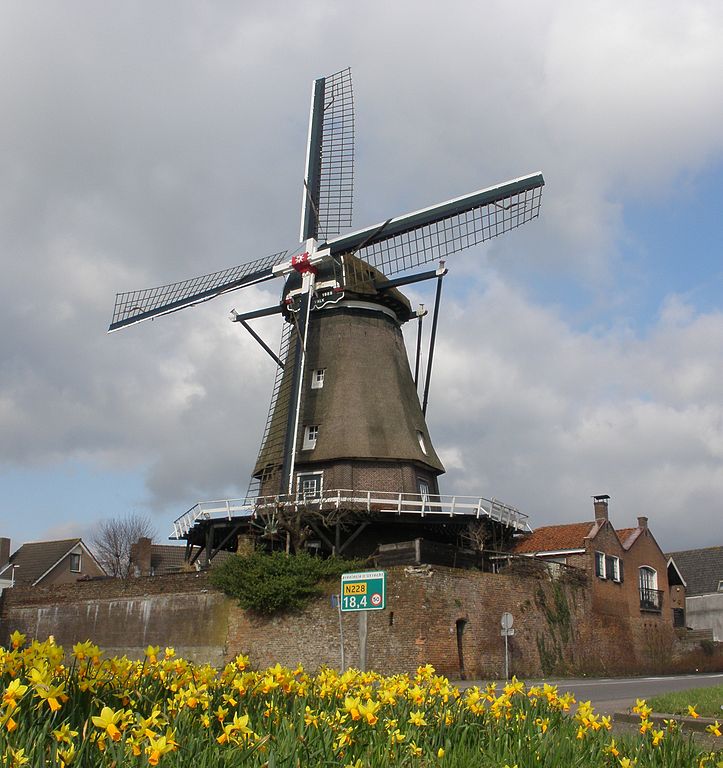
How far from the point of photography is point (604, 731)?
5.54 meters

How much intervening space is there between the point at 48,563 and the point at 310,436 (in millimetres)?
27741

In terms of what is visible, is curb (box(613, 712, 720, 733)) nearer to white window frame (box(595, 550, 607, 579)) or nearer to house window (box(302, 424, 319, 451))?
house window (box(302, 424, 319, 451))

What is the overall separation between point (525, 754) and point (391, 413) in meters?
24.4

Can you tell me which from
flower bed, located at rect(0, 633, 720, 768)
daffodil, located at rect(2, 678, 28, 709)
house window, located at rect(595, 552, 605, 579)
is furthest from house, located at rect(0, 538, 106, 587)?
daffodil, located at rect(2, 678, 28, 709)

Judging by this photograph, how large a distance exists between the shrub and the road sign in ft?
41.8

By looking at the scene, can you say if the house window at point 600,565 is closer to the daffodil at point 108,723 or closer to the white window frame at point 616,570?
the white window frame at point 616,570

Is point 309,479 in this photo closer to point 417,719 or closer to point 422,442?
point 422,442

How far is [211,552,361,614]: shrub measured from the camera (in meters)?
24.2

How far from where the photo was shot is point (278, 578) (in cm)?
2441

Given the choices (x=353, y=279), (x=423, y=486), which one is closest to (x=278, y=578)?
(x=423, y=486)

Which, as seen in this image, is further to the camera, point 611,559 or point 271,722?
point 611,559

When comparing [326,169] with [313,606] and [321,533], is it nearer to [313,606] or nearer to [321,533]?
[321,533]

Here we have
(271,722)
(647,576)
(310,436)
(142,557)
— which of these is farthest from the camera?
(142,557)

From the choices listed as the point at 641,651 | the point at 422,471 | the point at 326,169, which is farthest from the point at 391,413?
the point at 641,651
